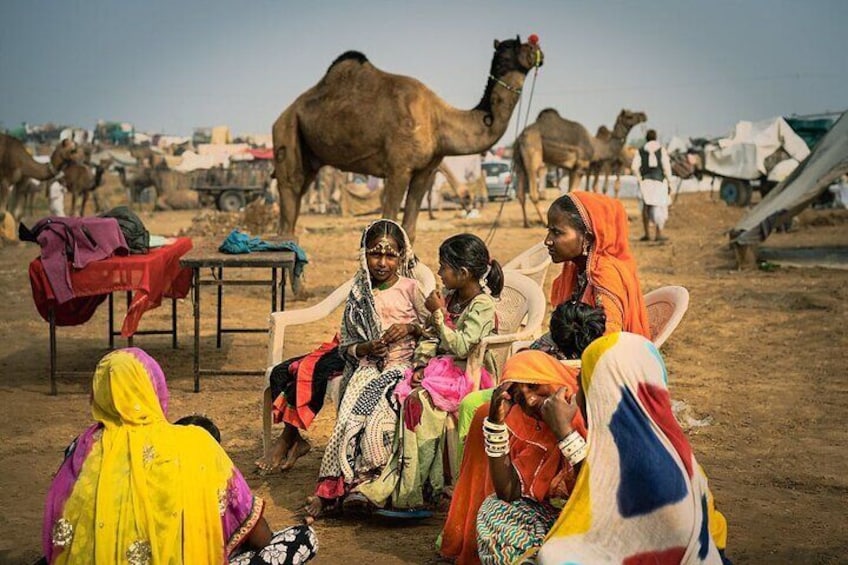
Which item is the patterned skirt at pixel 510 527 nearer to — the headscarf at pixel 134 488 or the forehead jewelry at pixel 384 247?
the headscarf at pixel 134 488

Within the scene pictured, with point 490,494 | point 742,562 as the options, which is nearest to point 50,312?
point 490,494

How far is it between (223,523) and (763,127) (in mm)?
27226

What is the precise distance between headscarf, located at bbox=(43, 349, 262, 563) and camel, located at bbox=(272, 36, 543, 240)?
27.1ft

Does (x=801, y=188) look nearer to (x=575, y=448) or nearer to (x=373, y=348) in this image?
(x=373, y=348)

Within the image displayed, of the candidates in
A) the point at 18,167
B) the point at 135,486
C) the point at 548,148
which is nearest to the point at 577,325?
the point at 135,486

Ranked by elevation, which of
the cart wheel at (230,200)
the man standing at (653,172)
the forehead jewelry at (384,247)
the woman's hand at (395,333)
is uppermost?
the man standing at (653,172)

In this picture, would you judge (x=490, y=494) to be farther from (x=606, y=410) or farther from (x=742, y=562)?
(x=742, y=562)

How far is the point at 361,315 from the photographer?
213 inches

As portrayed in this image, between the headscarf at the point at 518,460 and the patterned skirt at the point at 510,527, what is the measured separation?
12 centimetres

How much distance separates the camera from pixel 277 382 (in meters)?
5.50

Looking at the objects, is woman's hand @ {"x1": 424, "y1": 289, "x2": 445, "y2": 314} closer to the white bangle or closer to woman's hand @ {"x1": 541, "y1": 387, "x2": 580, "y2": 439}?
the white bangle

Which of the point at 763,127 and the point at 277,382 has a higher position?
the point at 763,127

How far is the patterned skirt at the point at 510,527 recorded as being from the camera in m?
3.66

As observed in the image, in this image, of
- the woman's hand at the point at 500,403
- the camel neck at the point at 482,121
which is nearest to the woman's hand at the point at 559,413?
the woman's hand at the point at 500,403
